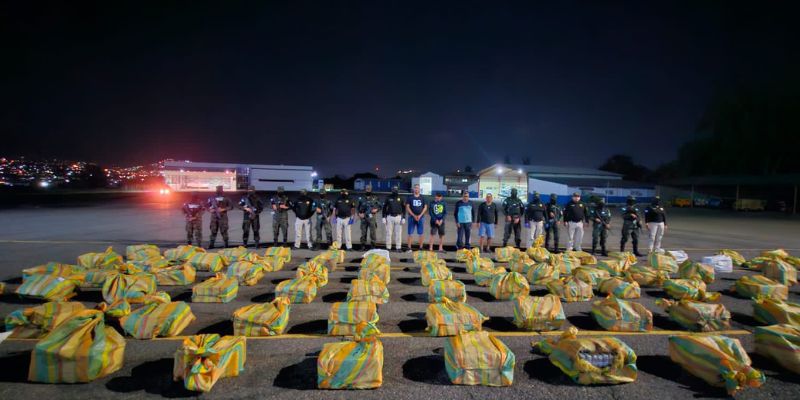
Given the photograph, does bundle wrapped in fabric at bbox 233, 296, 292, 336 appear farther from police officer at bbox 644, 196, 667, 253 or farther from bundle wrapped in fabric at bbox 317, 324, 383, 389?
police officer at bbox 644, 196, 667, 253

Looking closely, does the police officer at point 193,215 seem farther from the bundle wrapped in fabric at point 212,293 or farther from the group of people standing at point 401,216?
the bundle wrapped in fabric at point 212,293

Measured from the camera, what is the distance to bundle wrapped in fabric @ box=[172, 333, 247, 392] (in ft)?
11.4

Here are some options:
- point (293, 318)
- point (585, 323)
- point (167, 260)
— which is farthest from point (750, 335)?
point (167, 260)

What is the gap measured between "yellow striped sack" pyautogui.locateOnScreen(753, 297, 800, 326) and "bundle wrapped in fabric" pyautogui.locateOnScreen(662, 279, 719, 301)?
58 cm

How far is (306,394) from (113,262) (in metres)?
6.93

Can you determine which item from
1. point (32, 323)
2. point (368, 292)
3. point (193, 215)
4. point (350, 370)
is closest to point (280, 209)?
point (193, 215)

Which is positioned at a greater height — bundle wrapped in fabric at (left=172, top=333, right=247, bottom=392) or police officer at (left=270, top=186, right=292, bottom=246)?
police officer at (left=270, top=186, right=292, bottom=246)

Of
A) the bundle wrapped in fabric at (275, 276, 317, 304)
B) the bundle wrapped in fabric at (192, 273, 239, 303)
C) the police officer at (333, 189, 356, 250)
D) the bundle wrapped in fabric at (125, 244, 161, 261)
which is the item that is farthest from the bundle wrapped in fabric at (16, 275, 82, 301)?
the police officer at (333, 189, 356, 250)

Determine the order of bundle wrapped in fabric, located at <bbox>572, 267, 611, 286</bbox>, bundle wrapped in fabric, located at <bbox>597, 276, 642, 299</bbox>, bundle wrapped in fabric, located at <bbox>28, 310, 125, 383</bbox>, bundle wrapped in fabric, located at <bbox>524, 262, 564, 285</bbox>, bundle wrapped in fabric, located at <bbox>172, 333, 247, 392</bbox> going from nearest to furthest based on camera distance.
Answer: bundle wrapped in fabric, located at <bbox>172, 333, 247, 392</bbox> → bundle wrapped in fabric, located at <bbox>28, 310, 125, 383</bbox> → bundle wrapped in fabric, located at <bbox>597, 276, 642, 299</bbox> → bundle wrapped in fabric, located at <bbox>572, 267, 611, 286</bbox> → bundle wrapped in fabric, located at <bbox>524, 262, 564, 285</bbox>

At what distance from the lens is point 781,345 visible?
405 cm

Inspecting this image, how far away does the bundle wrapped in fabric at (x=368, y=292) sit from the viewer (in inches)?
228

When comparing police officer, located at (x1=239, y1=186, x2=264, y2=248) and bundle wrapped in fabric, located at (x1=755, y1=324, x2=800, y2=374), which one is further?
police officer, located at (x1=239, y1=186, x2=264, y2=248)

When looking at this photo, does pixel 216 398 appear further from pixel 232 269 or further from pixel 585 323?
pixel 585 323

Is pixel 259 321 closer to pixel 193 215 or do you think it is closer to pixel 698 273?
pixel 193 215
